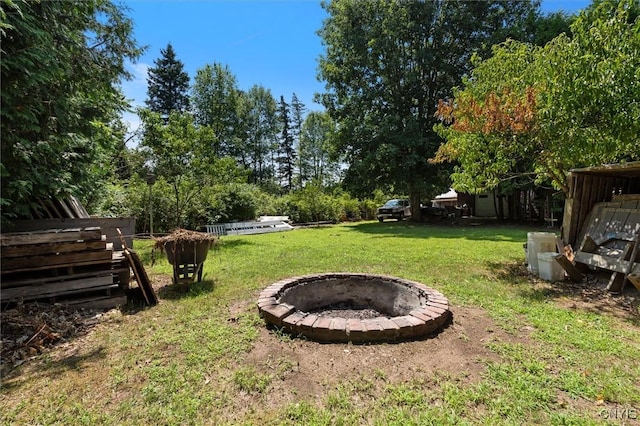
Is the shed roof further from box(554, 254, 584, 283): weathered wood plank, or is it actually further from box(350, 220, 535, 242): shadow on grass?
box(350, 220, 535, 242): shadow on grass

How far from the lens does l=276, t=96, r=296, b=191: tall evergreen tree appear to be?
113 feet

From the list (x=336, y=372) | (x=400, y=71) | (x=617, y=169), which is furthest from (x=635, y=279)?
(x=400, y=71)

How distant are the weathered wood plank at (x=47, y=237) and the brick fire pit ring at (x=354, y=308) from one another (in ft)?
7.09

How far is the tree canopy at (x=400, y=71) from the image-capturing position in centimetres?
1495

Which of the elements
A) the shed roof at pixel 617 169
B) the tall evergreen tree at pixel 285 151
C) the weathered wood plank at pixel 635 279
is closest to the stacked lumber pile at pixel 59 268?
the weathered wood plank at pixel 635 279

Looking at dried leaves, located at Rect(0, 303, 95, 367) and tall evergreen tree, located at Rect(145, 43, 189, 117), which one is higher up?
tall evergreen tree, located at Rect(145, 43, 189, 117)

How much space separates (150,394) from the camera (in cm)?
210

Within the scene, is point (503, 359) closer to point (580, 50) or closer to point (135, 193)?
point (580, 50)

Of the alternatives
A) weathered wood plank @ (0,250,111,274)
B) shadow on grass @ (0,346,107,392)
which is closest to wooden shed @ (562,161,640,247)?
shadow on grass @ (0,346,107,392)

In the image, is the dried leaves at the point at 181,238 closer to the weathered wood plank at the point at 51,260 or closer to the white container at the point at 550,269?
the weathered wood plank at the point at 51,260

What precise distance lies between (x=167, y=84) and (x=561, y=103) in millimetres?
32858

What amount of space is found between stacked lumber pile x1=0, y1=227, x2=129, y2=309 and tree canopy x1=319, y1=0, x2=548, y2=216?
497 inches

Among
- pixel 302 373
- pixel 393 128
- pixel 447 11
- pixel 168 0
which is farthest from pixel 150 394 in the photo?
pixel 447 11

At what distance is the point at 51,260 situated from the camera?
3.58 m
